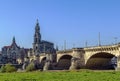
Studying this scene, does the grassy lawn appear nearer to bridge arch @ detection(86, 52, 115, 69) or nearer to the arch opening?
bridge arch @ detection(86, 52, 115, 69)

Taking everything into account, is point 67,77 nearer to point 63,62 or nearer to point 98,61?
point 98,61

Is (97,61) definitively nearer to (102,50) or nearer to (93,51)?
(93,51)

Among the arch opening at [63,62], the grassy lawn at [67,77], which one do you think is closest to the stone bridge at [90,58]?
the arch opening at [63,62]

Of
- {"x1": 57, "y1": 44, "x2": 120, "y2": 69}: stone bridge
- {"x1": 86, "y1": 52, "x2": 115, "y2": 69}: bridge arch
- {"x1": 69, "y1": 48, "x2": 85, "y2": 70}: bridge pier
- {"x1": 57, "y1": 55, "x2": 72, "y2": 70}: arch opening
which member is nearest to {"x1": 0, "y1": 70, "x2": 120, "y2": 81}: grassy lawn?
{"x1": 57, "y1": 44, "x2": 120, "y2": 69}: stone bridge

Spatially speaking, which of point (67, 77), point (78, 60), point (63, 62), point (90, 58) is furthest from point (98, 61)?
point (67, 77)

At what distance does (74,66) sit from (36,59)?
64.1 meters

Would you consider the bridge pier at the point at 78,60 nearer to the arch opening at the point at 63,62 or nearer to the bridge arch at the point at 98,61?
the bridge arch at the point at 98,61

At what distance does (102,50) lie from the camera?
100 m

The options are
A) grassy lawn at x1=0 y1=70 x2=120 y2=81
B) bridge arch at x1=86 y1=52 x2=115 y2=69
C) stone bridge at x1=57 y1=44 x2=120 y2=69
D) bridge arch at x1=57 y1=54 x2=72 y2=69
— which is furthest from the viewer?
bridge arch at x1=57 y1=54 x2=72 y2=69

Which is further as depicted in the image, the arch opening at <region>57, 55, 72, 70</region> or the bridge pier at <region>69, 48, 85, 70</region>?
the arch opening at <region>57, 55, 72, 70</region>

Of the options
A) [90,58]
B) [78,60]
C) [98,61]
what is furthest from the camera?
[98,61]

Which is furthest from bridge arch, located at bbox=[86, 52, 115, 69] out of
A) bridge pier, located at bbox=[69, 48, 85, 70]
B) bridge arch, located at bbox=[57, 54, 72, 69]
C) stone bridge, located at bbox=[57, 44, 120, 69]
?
bridge arch, located at bbox=[57, 54, 72, 69]

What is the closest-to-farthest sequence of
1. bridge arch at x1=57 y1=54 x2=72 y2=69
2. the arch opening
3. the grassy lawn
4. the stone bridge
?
the grassy lawn < the stone bridge < bridge arch at x1=57 y1=54 x2=72 y2=69 < the arch opening

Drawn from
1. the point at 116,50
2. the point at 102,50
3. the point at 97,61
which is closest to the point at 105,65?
the point at 97,61
